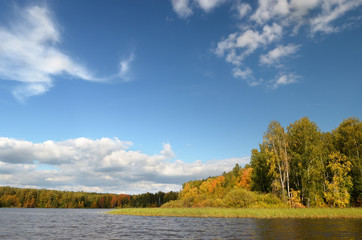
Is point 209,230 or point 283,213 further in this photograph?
point 283,213

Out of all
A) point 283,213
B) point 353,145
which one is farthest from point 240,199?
point 353,145

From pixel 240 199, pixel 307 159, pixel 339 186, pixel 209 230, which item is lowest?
pixel 209 230

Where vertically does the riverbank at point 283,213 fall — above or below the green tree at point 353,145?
below

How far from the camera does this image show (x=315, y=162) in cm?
5741

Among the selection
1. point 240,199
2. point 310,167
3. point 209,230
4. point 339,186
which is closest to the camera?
point 209,230

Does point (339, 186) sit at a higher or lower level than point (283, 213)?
higher

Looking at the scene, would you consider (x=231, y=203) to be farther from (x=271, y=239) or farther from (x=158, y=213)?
(x=271, y=239)

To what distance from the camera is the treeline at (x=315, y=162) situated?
55562mm

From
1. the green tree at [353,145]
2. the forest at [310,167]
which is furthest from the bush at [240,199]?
the green tree at [353,145]

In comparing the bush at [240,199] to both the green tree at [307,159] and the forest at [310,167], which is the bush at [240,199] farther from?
the green tree at [307,159]

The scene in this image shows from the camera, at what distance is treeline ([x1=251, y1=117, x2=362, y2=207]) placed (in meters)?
55.6

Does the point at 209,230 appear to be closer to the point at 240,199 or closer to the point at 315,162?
the point at 240,199

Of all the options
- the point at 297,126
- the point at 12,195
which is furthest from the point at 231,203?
the point at 12,195

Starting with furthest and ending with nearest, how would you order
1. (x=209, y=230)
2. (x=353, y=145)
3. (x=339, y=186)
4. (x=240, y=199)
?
1. (x=353, y=145)
2. (x=240, y=199)
3. (x=339, y=186)
4. (x=209, y=230)
